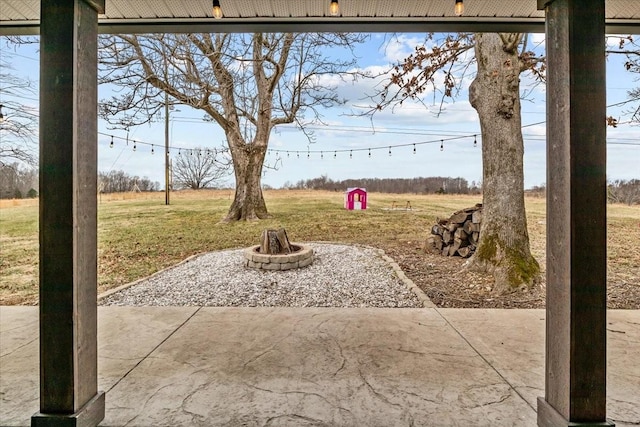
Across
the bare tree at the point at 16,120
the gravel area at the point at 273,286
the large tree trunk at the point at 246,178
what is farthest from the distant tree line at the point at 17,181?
the large tree trunk at the point at 246,178

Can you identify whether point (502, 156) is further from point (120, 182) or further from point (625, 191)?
point (120, 182)

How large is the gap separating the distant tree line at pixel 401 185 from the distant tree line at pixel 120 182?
11.9ft

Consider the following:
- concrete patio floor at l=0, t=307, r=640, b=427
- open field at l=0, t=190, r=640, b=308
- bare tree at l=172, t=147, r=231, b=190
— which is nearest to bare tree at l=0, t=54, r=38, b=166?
open field at l=0, t=190, r=640, b=308

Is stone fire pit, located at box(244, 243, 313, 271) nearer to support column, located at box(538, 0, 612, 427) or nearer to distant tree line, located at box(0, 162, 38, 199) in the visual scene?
distant tree line, located at box(0, 162, 38, 199)

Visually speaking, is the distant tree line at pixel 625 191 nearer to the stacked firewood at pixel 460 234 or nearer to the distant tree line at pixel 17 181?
the stacked firewood at pixel 460 234

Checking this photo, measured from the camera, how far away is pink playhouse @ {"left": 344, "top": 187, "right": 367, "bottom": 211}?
878 cm

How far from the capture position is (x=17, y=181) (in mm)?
5570

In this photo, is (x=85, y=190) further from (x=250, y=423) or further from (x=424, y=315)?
(x=424, y=315)

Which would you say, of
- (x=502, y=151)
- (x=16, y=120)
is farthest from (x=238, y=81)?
(x=502, y=151)

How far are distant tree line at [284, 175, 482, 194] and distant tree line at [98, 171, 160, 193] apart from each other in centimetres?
362

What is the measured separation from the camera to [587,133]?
1490mm

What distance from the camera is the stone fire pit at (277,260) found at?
17.8 ft

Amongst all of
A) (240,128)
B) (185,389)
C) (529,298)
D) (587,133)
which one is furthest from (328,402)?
(240,128)

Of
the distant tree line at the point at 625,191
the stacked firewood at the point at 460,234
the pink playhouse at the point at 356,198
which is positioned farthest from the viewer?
the pink playhouse at the point at 356,198
